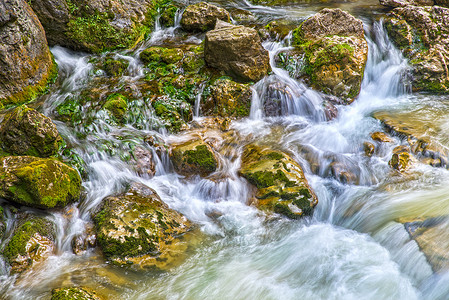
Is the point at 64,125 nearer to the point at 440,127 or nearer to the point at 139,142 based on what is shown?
the point at 139,142

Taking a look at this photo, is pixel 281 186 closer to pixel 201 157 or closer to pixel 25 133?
pixel 201 157

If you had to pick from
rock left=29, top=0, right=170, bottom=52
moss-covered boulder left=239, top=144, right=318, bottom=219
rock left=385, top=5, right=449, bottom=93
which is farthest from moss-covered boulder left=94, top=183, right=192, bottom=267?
rock left=385, top=5, right=449, bottom=93

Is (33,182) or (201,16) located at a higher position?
(201,16)

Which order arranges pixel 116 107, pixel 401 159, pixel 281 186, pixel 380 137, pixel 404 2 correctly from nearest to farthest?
pixel 281 186
pixel 401 159
pixel 380 137
pixel 116 107
pixel 404 2

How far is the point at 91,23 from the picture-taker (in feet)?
31.1

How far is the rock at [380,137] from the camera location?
23.3 ft

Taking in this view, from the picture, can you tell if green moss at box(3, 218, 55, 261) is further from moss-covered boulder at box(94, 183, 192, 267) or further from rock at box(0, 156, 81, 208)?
moss-covered boulder at box(94, 183, 192, 267)

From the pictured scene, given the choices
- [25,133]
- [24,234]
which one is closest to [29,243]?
[24,234]

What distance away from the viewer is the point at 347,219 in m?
5.80

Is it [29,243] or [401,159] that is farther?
[401,159]

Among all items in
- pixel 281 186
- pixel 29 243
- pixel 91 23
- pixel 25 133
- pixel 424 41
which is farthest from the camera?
pixel 424 41

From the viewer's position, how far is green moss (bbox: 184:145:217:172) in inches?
255

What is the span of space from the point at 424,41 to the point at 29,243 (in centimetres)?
1122

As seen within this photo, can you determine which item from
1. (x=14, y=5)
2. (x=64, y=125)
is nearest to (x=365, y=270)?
(x=64, y=125)
